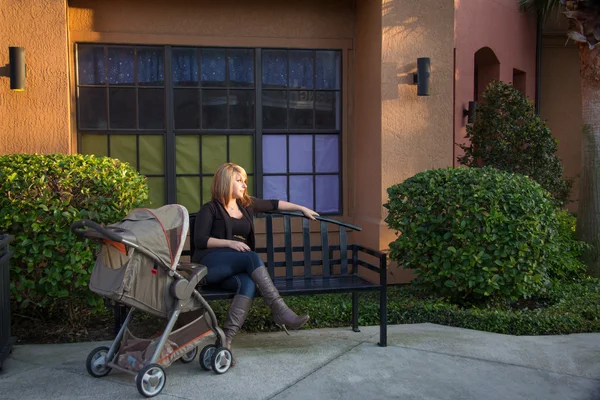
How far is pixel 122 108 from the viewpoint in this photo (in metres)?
8.09

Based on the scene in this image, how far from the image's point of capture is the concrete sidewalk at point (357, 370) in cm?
461

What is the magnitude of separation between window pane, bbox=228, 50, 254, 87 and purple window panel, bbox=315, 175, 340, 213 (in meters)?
1.52

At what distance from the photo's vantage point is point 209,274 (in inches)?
210

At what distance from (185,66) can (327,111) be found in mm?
1863

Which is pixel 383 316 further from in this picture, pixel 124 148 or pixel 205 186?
pixel 124 148

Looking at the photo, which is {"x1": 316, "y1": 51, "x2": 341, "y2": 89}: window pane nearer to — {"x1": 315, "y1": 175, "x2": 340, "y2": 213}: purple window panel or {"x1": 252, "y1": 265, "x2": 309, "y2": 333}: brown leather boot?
{"x1": 315, "y1": 175, "x2": 340, "y2": 213}: purple window panel

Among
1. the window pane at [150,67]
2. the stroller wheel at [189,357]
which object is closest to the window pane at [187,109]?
the window pane at [150,67]

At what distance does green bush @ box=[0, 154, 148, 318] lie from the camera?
5.72 m

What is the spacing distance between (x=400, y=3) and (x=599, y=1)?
10.1ft

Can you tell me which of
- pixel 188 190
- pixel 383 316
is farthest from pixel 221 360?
pixel 188 190

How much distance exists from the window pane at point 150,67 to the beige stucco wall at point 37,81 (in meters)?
1.02

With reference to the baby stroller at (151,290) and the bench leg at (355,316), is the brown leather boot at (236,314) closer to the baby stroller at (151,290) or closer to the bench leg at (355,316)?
the baby stroller at (151,290)

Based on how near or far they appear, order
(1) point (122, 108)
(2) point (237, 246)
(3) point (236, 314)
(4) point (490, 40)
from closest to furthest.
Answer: (3) point (236, 314)
(2) point (237, 246)
(1) point (122, 108)
(4) point (490, 40)

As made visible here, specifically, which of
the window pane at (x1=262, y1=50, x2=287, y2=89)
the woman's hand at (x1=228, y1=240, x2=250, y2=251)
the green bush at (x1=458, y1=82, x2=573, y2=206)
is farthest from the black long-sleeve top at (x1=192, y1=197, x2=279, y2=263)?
the green bush at (x1=458, y1=82, x2=573, y2=206)
